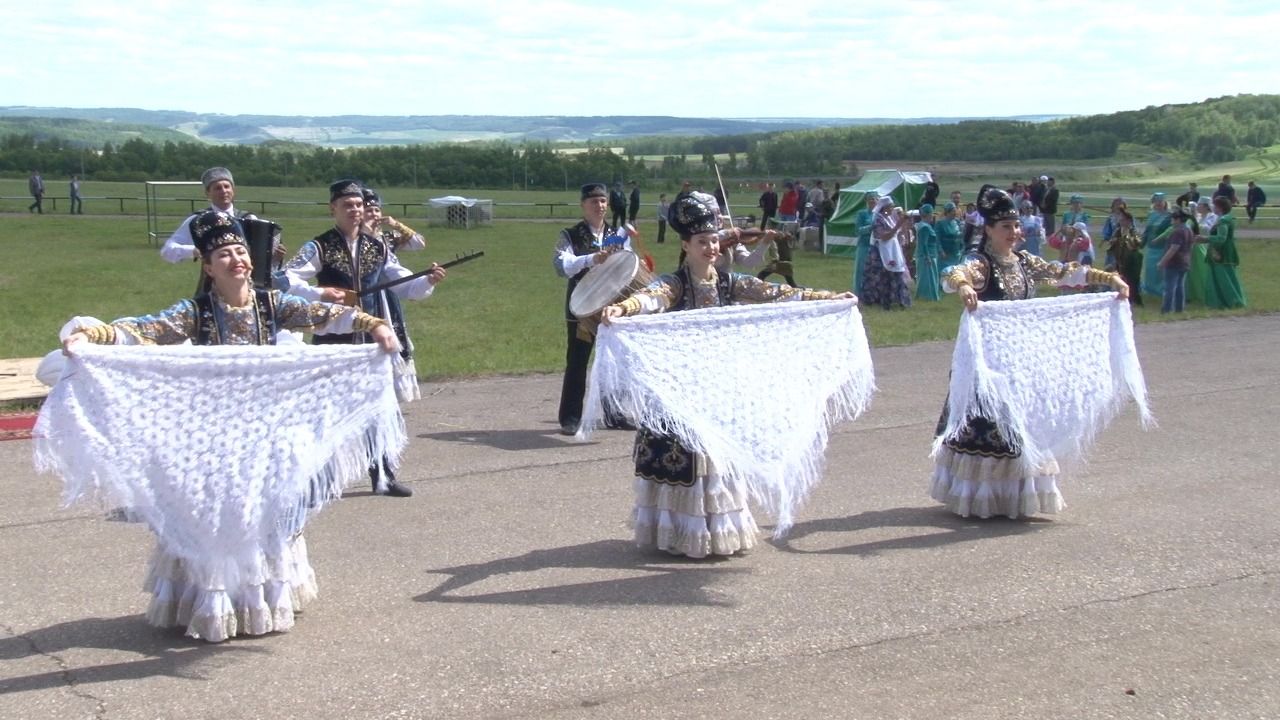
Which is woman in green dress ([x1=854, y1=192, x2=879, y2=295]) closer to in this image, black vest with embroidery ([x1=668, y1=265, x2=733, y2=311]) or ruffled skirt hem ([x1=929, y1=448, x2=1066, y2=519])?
ruffled skirt hem ([x1=929, y1=448, x2=1066, y2=519])

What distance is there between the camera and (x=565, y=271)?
9.52 m

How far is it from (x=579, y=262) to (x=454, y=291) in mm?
13150

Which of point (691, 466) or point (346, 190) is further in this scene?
point (346, 190)

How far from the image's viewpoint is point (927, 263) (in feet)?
70.8

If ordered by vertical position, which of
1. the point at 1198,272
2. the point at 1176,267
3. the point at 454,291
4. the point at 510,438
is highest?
the point at 1176,267

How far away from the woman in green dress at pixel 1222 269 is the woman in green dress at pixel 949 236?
151 inches

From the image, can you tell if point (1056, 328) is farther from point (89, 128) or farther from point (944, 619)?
point (89, 128)

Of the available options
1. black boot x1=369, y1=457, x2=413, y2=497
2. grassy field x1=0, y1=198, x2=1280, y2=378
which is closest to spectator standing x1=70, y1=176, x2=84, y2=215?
grassy field x1=0, y1=198, x2=1280, y2=378

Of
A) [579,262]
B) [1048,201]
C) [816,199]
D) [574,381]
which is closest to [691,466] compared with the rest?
[579,262]

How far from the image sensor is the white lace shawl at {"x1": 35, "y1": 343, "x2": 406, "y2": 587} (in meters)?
5.12

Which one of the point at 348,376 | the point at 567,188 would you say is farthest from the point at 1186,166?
the point at 348,376

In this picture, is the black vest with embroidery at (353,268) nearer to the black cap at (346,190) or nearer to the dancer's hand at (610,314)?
the black cap at (346,190)

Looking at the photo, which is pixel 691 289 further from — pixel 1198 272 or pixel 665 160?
pixel 665 160

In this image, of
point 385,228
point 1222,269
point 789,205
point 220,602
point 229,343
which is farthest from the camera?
point 789,205
